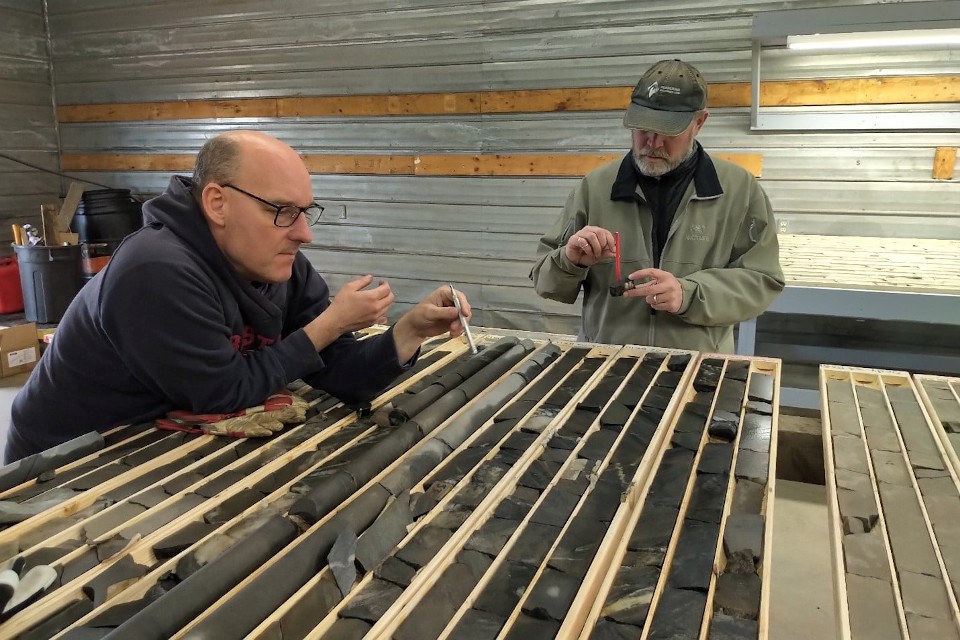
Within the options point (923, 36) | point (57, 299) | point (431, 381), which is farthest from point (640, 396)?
point (57, 299)

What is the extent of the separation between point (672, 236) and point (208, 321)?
178 cm

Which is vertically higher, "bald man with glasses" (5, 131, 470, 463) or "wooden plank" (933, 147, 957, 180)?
"wooden plank" (933, 147, 957, 180)

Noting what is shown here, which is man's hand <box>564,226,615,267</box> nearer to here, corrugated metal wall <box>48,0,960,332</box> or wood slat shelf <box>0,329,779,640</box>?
wood slat shelf <box>0,329,779,640</box>

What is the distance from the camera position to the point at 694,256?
2586mm

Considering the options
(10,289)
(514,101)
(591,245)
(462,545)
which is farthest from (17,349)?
(462,545)

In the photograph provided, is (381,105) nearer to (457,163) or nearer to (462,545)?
(457,163)

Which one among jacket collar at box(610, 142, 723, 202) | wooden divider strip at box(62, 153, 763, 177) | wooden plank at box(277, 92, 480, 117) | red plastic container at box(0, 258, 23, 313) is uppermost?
wooden plank at box(277, 92, 480, 117)

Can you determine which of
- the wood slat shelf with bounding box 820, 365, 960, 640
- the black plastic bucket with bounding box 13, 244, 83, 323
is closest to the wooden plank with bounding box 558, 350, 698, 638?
the wood slat shelf with bounding box 820, 365, 960, 640

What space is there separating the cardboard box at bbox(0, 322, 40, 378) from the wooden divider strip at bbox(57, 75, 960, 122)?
2.91 m

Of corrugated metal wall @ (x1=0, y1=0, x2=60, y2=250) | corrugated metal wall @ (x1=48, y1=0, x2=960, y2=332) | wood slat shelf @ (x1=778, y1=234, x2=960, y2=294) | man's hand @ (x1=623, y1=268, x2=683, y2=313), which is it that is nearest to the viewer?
man's hand @ (x1=623, y1=268, x2=683, y2=313)

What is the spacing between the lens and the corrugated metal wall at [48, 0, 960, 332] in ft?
15.1

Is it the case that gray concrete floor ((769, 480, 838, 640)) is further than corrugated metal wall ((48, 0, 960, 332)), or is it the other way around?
corrugated metal wall ((48, 0, 960, 332))

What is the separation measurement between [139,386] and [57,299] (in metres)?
5.68

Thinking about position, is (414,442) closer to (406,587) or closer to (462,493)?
(462,493)
